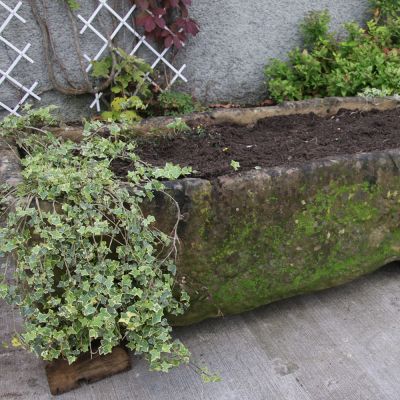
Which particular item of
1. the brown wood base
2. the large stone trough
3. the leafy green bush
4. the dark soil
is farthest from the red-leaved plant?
the brown wood base

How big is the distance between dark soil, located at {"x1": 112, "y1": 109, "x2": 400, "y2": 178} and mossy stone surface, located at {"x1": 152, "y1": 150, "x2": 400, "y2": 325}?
0.56 ft

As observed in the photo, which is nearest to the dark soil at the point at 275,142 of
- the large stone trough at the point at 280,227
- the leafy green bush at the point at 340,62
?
the large stone trough at the point at 280,227

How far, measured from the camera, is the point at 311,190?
7.11ft

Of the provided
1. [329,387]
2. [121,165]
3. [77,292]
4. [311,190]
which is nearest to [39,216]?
[77,292]

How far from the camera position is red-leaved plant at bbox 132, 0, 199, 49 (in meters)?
3.39

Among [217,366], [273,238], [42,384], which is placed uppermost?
[273,238]

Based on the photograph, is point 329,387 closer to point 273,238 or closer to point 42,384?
point 273,238

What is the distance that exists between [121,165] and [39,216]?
0.65m

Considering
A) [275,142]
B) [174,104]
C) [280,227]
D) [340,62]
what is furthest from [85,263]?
[340,62]

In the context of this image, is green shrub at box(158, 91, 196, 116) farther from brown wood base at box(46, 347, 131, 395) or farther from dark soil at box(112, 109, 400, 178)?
brown wood base at box(46, 347, 131, 395)

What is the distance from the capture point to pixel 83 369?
200cm

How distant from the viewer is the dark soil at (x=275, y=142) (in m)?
2.39

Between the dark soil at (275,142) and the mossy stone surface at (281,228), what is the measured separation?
0.17 m

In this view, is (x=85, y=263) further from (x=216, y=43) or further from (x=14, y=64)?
(x=216, y=43)
